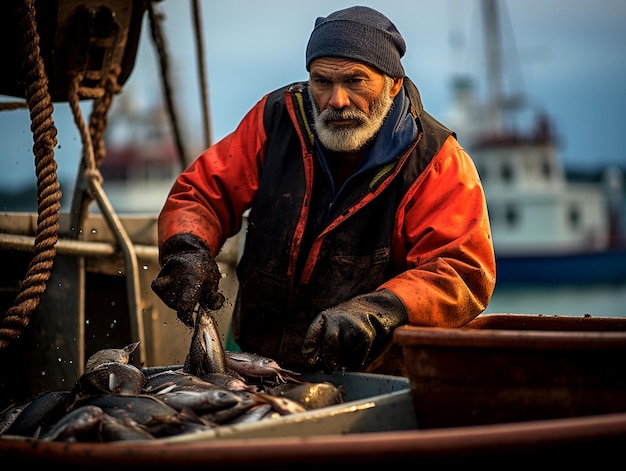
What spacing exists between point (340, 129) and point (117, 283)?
2.77 metres

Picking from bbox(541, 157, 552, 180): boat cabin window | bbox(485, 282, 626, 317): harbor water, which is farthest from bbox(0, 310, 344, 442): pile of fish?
bbox(541, 157, 552, 180): boat cabin window

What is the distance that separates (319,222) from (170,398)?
1.30 m

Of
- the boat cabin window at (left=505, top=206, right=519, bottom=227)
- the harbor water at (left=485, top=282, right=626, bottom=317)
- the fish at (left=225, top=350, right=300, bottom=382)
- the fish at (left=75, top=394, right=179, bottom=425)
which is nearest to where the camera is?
the fish at (left=75, top=394, right=179, bottom=425)

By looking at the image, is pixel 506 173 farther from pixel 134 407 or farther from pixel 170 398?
pixel 134 407

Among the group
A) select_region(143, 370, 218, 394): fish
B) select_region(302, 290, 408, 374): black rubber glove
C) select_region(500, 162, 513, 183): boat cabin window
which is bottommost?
select_region(500, 162, 513, 183): boat cabin window

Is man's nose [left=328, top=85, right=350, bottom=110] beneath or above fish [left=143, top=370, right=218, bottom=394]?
above

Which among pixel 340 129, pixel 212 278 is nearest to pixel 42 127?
pixel 212 278

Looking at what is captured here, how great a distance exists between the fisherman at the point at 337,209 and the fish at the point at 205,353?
0.09 metres

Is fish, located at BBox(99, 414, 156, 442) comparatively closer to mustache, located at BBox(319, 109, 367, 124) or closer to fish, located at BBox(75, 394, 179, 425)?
fish, located at BBox(75, 394, 179, 425)

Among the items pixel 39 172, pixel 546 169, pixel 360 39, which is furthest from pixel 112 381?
pixel 546 169

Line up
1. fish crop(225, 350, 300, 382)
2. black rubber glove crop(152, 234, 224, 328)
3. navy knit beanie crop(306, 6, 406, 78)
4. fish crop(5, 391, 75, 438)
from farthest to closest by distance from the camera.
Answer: navy knit beanie crop(306, 6, 406, 78) → black rubber glove crop(152, 234, 224, 328) → fish crop(225, 350, 300, 382) → fish crop(5, 391, 75, 438)

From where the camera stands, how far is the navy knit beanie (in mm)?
3982

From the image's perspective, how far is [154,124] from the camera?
129 ft

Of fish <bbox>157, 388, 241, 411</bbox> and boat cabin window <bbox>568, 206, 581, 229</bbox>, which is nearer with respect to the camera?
fish <bbox>157, 388, 241, 411</bbox>
